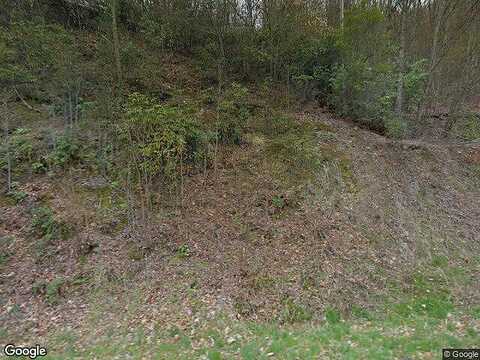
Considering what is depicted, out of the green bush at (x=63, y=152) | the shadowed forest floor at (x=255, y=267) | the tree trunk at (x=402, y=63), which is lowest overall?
the shadowed forest floor at (x=255, y=267)

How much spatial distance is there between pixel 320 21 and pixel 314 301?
9.00m

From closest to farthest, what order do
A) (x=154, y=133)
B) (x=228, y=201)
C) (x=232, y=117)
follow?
(x=154, y=133)
(x=228, y=201)
(x=232, y=117)

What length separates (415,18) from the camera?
34.7ft

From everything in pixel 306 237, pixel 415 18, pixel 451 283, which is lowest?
pixel 451 283

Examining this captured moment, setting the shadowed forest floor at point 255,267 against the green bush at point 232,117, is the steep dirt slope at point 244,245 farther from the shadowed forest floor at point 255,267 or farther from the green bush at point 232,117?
the green bush at point 232,117

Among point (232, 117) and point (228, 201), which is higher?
point (232, 117)

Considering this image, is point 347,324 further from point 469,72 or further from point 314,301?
point 469,72

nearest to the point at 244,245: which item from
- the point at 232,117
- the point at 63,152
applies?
the point at 232,117

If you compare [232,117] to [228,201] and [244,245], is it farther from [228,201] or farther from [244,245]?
[244,245]

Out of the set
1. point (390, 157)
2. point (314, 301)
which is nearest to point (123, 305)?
point (314, 301)

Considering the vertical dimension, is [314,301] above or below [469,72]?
below

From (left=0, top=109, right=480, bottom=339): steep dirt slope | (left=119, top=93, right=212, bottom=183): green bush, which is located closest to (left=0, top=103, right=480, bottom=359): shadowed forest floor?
(left=0, top=109, right=480, bottom=339): steep dirt slope

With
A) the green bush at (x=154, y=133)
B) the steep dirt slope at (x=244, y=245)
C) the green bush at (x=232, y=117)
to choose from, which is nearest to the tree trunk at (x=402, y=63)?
the steep dirt slope at (x=244, y=245)

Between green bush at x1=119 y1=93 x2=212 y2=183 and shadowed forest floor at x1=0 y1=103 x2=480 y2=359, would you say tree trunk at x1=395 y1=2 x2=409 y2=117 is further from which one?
green bush at x1=119 y1=93 x2=212 y2=183
